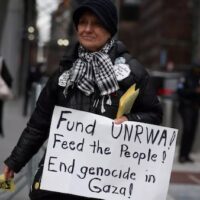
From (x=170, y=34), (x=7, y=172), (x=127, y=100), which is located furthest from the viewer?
(x=170, y=34)

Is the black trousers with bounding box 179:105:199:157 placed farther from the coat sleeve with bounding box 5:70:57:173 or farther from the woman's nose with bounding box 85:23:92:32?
the woman's nose with bounding box 85:23:92:32

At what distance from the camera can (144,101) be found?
3.81 m

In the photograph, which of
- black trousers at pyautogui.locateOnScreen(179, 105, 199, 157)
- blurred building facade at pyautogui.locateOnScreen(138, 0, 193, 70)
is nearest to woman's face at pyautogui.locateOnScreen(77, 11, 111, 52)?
black trousers at pyautogui.locateOnScreen(179, 105, 199, 157)

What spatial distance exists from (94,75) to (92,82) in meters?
0.04

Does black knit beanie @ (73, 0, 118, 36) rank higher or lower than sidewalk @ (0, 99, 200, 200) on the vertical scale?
higher

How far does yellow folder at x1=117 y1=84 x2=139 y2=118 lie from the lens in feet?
12.0

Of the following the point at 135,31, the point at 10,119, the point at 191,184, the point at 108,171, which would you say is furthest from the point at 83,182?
the point at 135,31

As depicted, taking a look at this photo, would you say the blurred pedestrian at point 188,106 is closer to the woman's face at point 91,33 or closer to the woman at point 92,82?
the woman at point 92,82

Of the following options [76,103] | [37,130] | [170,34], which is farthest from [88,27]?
[170,34]

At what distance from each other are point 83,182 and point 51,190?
167mm

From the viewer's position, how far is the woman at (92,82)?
368 centimetres

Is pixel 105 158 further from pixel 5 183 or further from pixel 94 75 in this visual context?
pixel 5 183

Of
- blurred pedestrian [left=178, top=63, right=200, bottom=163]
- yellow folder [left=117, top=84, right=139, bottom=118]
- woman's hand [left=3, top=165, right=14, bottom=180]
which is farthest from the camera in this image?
blurred pedestrian [left=178, top=63, right=200, bottom=163]

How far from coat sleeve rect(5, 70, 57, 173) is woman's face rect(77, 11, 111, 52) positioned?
0.27m
